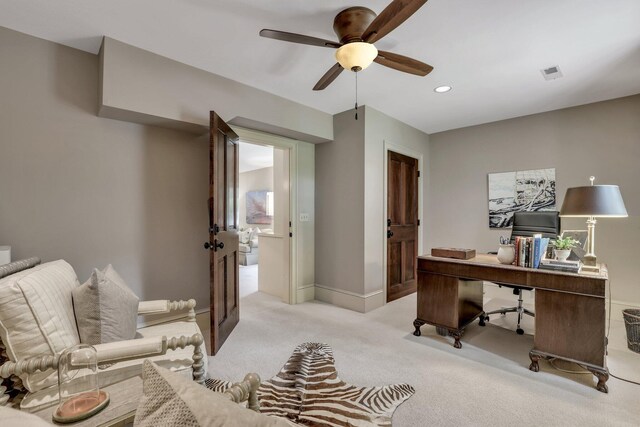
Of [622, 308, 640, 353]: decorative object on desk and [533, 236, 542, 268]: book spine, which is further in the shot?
[622, 308, 640, 353]: decorative object on desk

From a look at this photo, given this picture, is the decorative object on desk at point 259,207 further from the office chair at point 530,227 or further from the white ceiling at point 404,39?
the office chair at point 530,227

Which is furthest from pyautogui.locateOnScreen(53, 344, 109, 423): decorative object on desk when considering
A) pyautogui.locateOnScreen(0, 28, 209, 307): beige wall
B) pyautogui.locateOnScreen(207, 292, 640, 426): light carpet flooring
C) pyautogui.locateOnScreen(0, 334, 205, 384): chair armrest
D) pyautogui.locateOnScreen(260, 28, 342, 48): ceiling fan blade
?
pyautogui.locateOnScreen(260, 28, 342, 48): ceiling fan blade

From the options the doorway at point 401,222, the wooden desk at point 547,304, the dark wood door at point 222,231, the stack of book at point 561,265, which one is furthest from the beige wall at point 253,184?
the stack of book at point 561,265

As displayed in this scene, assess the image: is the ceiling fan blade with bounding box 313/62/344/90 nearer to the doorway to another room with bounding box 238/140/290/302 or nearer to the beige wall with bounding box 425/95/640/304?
the doorway to another room with bounding box 238/140/290/302

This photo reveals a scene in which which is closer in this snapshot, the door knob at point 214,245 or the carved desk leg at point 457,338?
the door knob at point 214,245

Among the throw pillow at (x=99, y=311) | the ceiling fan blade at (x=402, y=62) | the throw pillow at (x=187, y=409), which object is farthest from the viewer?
the ceiling fan blade at (x=402, y=62)

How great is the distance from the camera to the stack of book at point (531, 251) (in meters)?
2.27

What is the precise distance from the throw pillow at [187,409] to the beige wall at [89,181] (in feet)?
7.94

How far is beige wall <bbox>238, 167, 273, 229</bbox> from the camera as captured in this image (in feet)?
26.5

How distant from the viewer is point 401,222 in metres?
4.24

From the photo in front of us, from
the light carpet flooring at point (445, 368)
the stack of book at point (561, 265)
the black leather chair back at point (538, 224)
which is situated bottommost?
the light carpet flooring at point (445, 368)

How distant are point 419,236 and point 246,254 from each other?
13.3 feet

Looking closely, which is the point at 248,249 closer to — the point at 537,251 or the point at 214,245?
the point at 214,245

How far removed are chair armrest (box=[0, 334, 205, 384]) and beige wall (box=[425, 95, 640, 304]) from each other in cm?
416
